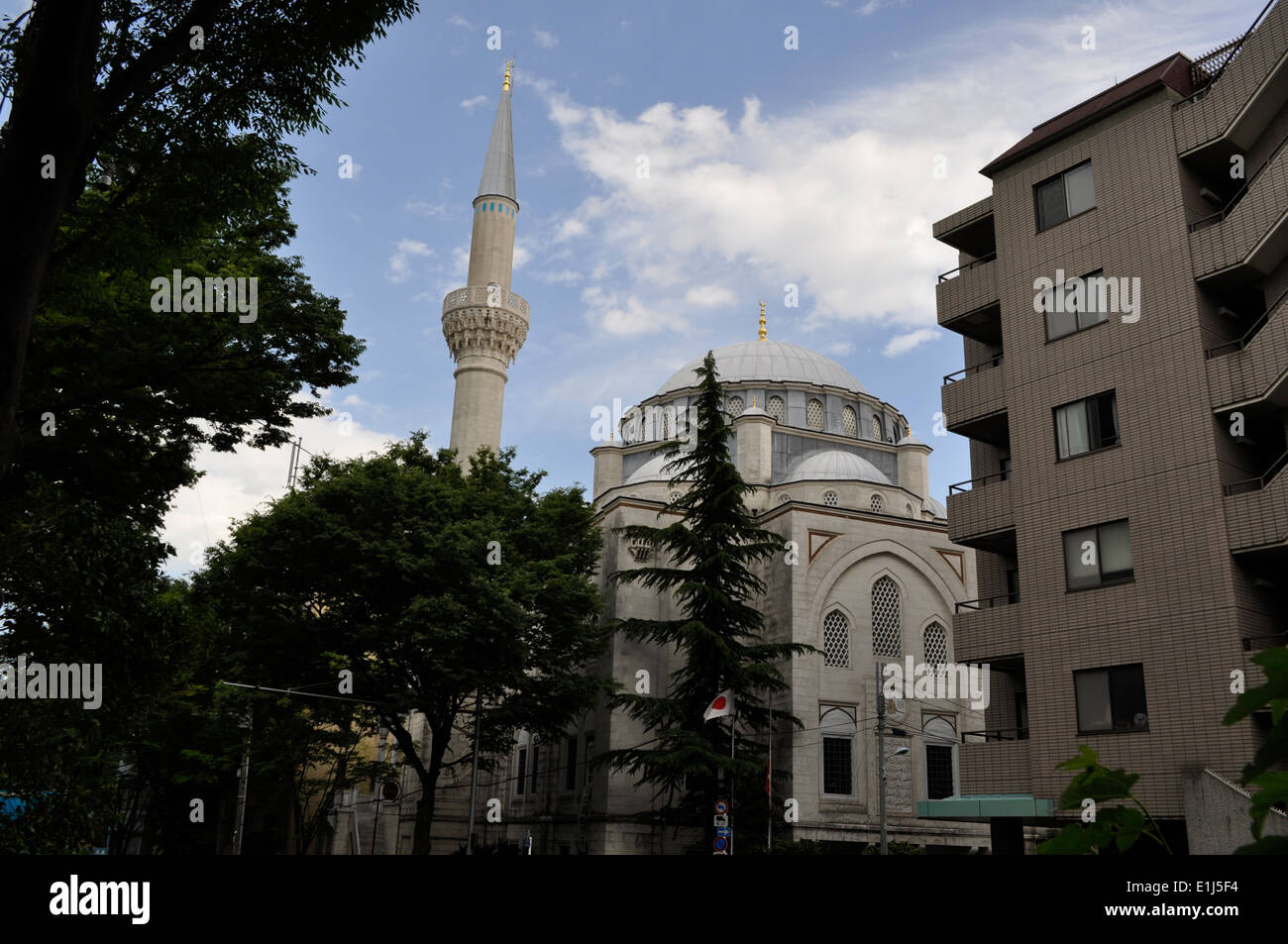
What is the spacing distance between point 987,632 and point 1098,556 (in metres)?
2.69

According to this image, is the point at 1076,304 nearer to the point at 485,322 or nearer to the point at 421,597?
the point at 421,597

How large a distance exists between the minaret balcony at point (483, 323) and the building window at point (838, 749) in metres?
21.8

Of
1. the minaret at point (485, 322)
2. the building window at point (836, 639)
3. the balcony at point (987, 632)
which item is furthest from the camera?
the minaret at point (485, 322)

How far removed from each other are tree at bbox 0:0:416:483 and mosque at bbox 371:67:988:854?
2152 cm

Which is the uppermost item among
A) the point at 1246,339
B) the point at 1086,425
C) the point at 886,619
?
the point at 1246,339

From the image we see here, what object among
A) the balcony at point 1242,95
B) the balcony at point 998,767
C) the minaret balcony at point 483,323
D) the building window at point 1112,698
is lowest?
the balcony at point 998,767

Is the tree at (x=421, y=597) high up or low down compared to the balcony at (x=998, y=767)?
up

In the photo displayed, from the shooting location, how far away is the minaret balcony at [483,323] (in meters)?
45.6

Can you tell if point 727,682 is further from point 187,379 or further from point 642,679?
point 187,379

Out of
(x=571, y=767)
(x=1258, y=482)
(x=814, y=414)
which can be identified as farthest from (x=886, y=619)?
(x=1258, y=482)

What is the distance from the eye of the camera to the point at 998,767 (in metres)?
A: 19.1

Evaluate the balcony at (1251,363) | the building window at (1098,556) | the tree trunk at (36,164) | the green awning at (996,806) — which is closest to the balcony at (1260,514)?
the balcony at (1251,363)

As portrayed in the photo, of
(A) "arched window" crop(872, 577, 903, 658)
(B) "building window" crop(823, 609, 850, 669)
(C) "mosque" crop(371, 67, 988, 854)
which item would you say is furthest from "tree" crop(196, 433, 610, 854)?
(A) "arched window" crop(872, 577, 903, 658)

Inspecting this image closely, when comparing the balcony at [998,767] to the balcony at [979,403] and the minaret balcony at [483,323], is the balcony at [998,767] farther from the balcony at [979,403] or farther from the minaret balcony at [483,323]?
the minaret balcony at [483,323]
